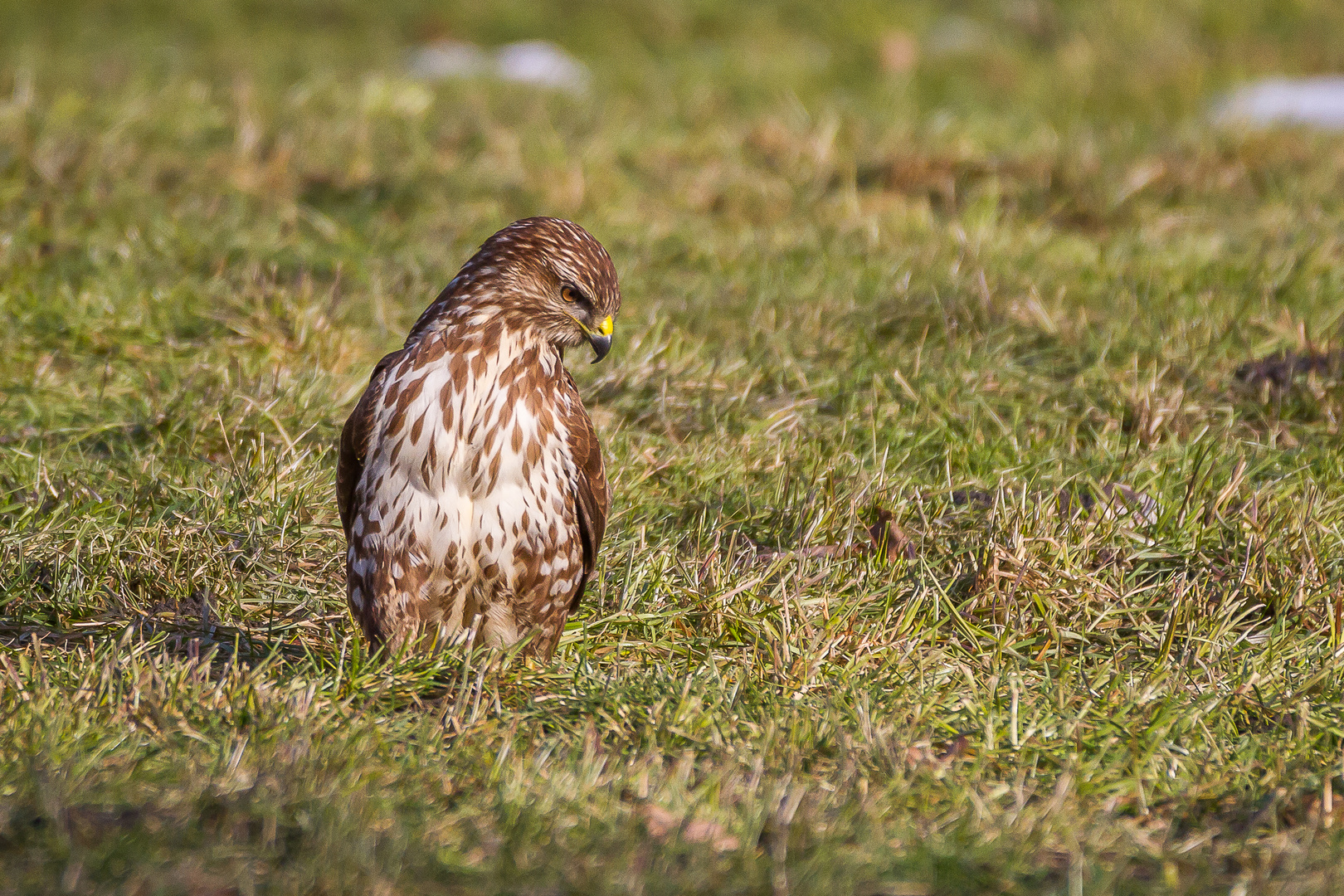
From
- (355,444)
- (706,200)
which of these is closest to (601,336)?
(355,444)

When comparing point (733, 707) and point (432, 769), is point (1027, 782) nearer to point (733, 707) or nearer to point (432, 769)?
point (733, 707)

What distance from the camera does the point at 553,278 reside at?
4031 mm

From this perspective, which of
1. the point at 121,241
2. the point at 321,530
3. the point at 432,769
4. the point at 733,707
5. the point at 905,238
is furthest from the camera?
the point at 905,238

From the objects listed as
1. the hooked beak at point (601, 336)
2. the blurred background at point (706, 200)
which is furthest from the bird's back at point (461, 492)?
the blurred background at point (706, 200)

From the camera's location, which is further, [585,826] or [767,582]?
[767,582]

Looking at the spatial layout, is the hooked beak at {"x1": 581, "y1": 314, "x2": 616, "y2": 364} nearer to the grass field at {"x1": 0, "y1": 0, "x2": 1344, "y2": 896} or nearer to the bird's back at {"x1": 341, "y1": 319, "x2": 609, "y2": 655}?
the bird's back at {"x1": 341, "y1": 319, "x2": 609, "y2": 655}

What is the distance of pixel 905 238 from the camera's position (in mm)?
7438

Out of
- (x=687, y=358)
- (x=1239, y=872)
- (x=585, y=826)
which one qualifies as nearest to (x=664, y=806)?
(x=585, y=826)

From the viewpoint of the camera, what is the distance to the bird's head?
13.1ft

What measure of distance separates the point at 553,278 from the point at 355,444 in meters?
0.67

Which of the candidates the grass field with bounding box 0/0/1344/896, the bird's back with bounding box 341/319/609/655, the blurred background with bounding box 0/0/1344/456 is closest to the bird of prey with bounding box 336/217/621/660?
the bird's back with bounding box 341/319/609/655

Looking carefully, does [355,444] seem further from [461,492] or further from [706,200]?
[706,200]

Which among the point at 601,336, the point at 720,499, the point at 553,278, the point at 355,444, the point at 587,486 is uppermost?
the point at 553,278

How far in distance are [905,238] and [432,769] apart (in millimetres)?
4834
